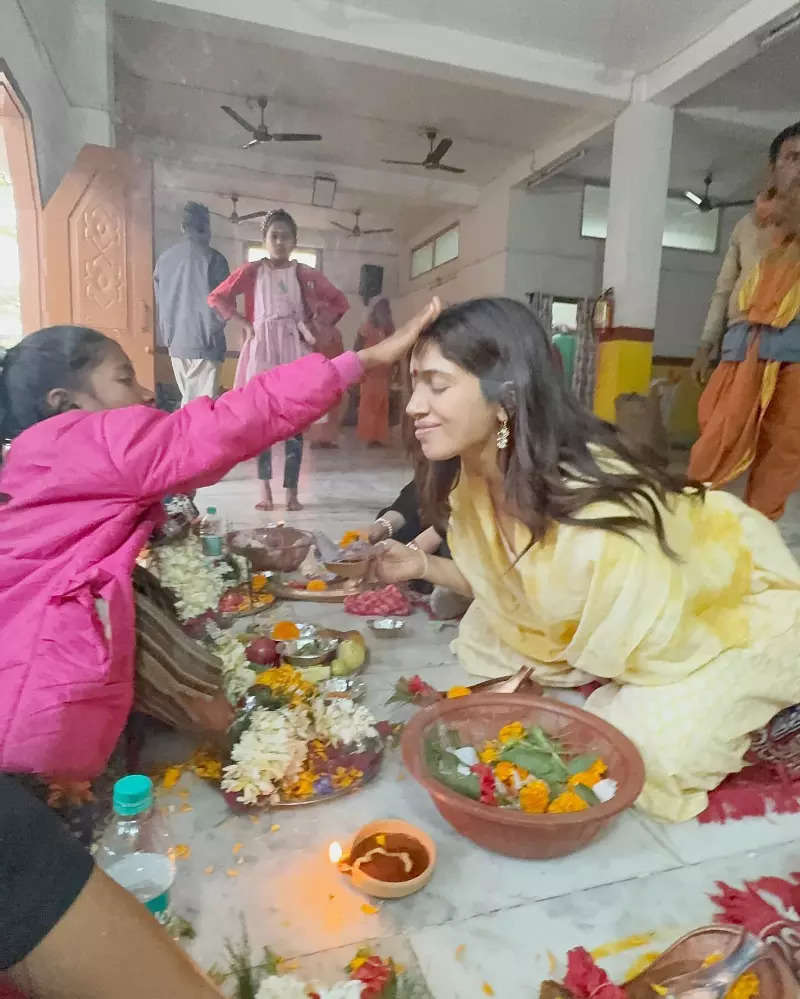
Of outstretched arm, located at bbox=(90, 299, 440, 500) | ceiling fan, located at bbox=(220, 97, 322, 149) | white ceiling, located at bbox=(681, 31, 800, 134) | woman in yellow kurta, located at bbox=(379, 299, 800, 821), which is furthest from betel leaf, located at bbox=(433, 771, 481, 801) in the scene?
white ceiling, located at bbox=(681, 31, 800, 134)

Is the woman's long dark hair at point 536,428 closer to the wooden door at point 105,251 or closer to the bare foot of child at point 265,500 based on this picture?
the wooden door at point 105,251

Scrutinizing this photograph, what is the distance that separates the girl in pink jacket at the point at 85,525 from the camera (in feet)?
3.40

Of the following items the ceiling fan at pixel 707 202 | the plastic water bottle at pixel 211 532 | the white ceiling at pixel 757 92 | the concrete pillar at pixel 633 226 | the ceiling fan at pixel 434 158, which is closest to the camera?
the ceiling fan at pixel 434 158

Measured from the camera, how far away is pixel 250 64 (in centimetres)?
212

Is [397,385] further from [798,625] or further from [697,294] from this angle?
[697,294]

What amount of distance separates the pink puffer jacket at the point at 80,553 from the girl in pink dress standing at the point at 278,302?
0.69 meters

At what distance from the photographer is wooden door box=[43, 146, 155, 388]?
1.49 meters

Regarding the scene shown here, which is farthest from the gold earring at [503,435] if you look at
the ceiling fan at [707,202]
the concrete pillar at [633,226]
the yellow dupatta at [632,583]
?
the concrete pillar at [633,226]

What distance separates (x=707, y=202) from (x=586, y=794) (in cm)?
310

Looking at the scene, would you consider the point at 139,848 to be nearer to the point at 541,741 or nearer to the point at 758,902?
the point at 541,741

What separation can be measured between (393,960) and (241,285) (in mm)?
1588

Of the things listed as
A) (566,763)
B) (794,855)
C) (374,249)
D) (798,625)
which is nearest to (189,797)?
(566,763)

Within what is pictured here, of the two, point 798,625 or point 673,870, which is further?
point 798,625

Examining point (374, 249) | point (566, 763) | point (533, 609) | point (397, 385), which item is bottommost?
point (566, 763)
